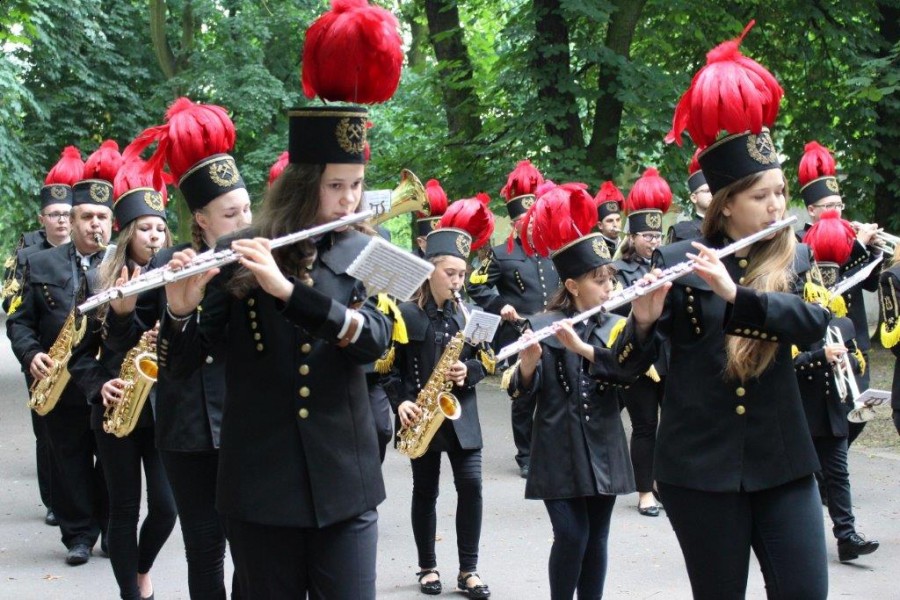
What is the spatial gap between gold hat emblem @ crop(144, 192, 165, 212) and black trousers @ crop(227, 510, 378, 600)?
2644mm

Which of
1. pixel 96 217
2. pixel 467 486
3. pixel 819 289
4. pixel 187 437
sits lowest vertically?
pixel 467 486

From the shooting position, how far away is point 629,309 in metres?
9.20

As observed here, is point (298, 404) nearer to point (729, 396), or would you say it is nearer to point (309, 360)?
point (309, 360)

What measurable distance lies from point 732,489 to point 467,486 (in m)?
3.20

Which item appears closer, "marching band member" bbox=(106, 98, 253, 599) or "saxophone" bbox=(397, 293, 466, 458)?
"marching band member" bbox=(106, 98, 253, 599)

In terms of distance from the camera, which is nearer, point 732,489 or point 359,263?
point 359,263

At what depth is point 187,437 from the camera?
5625 mm

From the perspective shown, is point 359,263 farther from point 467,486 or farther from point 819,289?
point 467,486

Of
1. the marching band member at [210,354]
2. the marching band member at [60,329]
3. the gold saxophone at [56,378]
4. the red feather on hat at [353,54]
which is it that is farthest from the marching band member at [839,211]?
the red feather on hat at [353,54]

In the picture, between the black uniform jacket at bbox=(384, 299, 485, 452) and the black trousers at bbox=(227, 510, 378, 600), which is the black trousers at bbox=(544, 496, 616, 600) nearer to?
the black uniform jacket at bbox=(384, 299, 485, 452)

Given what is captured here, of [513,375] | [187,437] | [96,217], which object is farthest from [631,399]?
[187,437]

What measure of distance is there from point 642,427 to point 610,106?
27.3 feet

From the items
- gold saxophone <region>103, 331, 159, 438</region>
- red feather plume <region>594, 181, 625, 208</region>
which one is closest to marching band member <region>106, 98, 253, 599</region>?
gold saxophone <region>103, 331, 159, 438</region>

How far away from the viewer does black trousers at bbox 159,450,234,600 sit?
562cm
